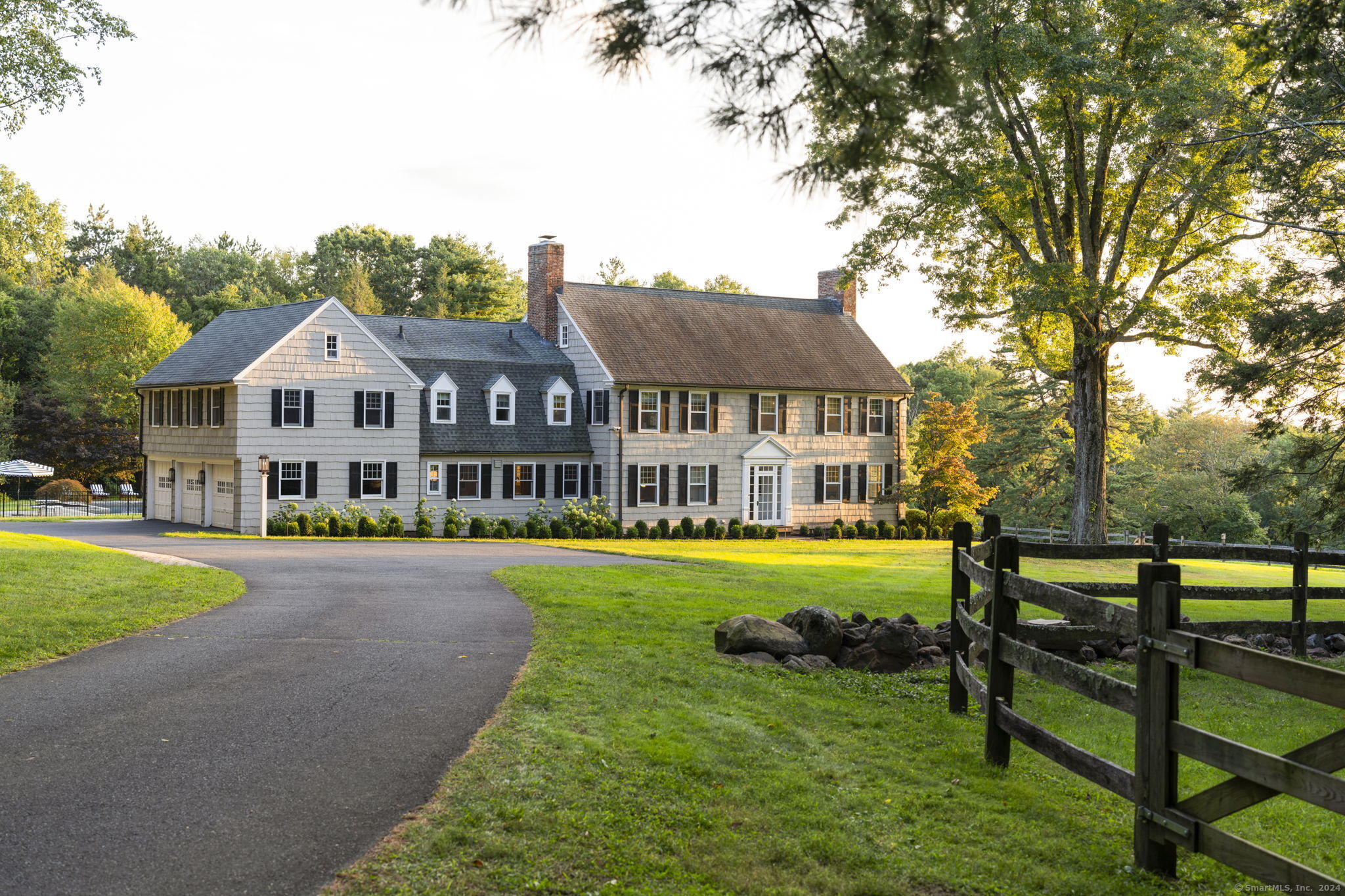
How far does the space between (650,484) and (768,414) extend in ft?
20.3

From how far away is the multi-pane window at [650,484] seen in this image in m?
43.2

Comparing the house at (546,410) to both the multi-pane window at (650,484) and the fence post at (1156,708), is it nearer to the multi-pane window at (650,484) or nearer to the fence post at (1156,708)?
the multi-pane window at (650,484)

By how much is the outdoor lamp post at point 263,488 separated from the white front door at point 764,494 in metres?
18.9

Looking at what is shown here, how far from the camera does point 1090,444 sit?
30562 millimetres

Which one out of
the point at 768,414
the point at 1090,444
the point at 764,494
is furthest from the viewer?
the point at 764,494

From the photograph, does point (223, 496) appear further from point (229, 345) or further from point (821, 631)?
point (821, 631)

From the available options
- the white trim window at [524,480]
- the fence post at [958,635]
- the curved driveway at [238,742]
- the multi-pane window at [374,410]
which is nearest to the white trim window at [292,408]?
the multi-pane window at [374,410]

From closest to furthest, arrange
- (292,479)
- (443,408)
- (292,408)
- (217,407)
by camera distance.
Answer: (292,408) < (292,479) < (217,407) < (443,408)

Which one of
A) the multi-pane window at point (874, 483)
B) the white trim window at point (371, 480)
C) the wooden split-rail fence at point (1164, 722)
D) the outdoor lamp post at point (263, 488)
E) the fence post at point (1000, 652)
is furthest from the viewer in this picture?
the multi-pane window at point (874, 483)

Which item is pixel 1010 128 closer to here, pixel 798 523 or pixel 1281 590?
pixel 1281 590

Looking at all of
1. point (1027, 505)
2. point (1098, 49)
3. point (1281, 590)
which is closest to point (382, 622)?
point (1281, 590)

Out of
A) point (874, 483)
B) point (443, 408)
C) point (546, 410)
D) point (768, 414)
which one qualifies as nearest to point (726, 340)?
point (768, 414)

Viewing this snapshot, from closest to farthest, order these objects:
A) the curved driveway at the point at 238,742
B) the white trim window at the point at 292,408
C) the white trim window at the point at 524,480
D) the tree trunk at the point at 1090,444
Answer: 1. the curved driveway at the point at 238,742
2. the tree trunk at the point at 1090,444
3. the white trim window at the point at 292,408
4. the white trim window at the point at 524,480

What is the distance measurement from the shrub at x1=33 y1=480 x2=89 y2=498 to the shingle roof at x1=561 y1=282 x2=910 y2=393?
24319 mm
